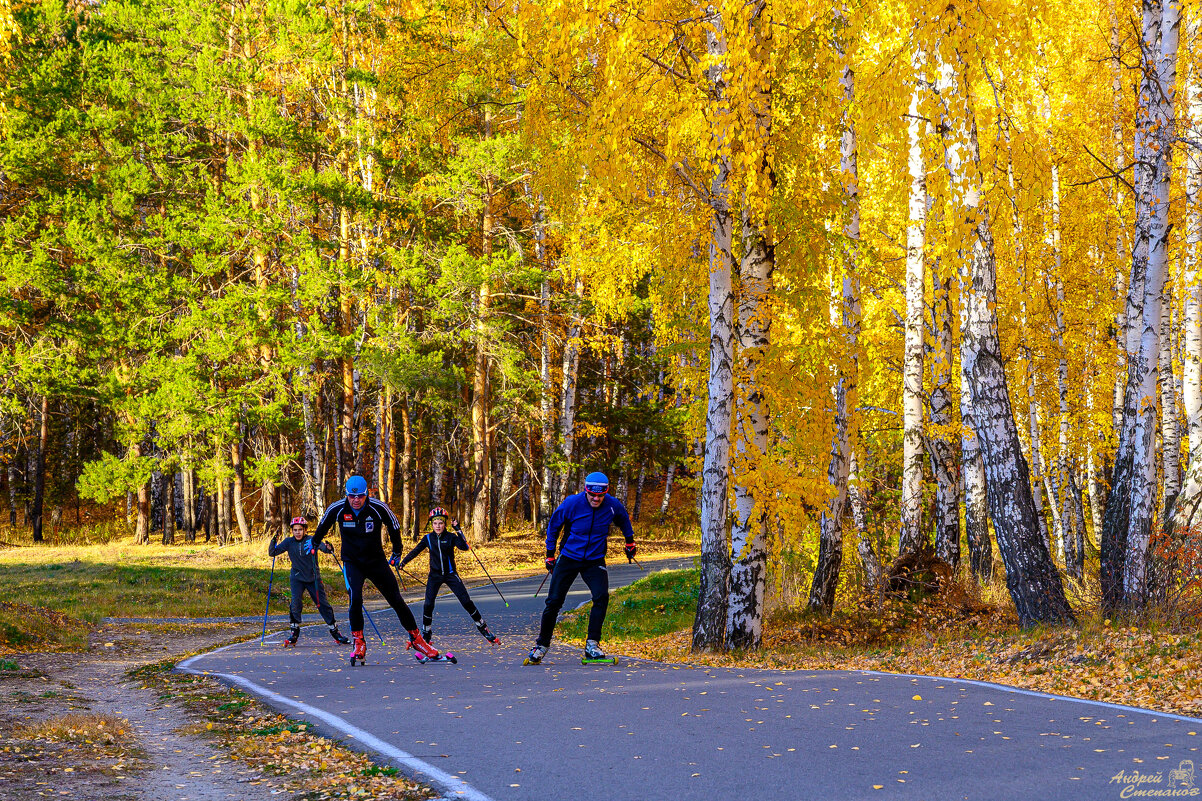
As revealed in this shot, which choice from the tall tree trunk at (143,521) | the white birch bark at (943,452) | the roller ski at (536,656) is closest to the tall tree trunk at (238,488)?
the tall tree trunk at (143,521)

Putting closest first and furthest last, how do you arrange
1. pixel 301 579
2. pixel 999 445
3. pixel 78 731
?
pixel 78 731 < pixel 999 445 < pixel 301 579

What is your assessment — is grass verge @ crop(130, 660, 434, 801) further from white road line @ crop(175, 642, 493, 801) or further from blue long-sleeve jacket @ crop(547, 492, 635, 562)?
blue long-sleeve jacket @ crop(547, 492, 635, 562)

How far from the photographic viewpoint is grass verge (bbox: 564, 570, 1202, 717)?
879cm

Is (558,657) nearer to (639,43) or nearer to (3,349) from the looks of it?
(639,43)

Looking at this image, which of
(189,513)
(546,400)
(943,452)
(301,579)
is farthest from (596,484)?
(189,513)

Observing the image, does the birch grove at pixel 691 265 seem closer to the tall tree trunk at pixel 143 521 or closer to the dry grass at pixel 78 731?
the tall tree trunk at pixel 143 521

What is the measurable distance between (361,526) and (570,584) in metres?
2.46

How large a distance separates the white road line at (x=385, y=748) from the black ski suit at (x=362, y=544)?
1752 millimetres

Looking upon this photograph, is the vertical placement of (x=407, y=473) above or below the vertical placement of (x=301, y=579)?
above

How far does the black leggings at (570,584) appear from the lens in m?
11.9

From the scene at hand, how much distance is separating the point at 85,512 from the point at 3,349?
24.4 meters

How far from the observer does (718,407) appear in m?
12.7

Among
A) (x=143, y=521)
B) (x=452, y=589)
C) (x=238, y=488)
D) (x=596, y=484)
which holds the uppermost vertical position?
(x=596, y=484)

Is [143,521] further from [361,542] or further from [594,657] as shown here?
[594,657]
